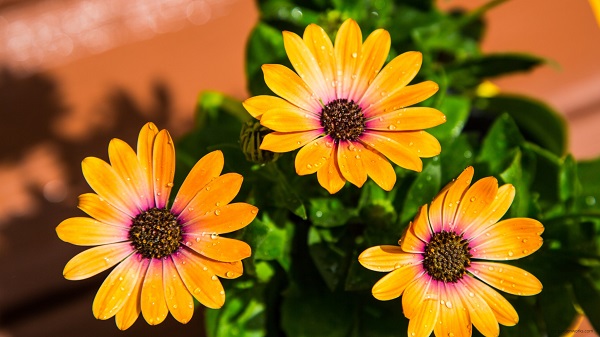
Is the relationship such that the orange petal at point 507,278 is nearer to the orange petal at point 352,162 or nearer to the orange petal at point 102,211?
the orange petal at point 352,162

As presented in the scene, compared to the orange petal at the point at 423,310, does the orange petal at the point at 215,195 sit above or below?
above

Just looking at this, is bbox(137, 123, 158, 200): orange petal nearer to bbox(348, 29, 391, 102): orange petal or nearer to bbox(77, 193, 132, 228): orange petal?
bbox(77, 193, 132, 228): orange petal

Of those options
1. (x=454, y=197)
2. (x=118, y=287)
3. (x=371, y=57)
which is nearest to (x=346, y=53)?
(x=371, y=57)

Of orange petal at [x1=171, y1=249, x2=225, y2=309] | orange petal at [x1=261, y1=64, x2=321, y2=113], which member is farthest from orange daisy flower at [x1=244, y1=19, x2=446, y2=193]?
orange petal at [x1=171, y1=249, x2=225, y2=309]

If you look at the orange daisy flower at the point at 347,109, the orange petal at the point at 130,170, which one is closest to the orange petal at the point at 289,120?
the orange daisy flower at the point at 347,109

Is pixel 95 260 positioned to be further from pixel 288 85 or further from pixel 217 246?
pixel 288 85
